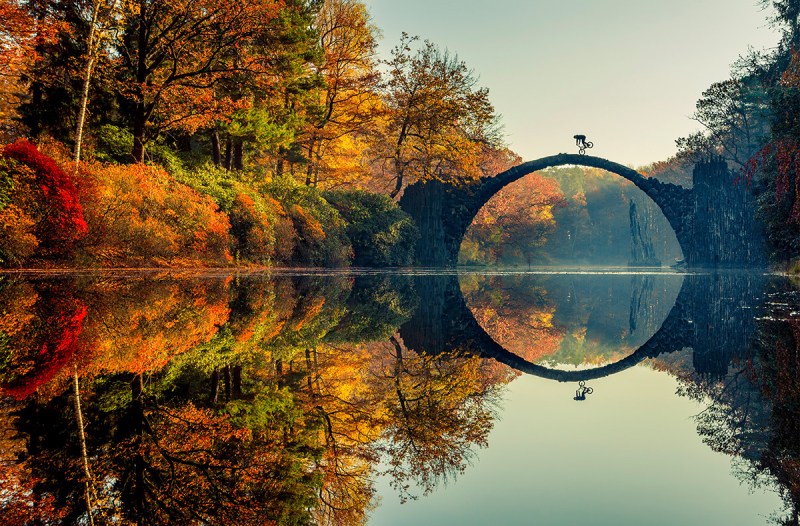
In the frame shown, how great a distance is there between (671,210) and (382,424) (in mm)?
36086

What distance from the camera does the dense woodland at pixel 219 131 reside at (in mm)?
14906

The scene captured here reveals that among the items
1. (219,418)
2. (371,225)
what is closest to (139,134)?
(371,225)

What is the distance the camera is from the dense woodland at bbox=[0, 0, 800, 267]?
14.9 m

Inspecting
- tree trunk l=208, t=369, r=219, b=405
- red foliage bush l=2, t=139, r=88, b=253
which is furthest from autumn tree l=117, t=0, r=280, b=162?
tree trunk l=208, t=369, r=219, b=405

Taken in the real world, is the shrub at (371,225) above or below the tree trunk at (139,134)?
below

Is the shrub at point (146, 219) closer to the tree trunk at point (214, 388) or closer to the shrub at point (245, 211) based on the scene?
the shrub at point (245, 211)

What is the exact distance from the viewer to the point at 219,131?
2412cm

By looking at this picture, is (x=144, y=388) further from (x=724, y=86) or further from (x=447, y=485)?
(x=724, y=86)

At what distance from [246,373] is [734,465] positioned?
10.4 feet

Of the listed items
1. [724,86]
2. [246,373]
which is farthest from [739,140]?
[246,373]

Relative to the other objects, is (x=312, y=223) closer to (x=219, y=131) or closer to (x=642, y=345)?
(x=219, y=131)

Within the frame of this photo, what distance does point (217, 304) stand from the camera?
905 centimetres

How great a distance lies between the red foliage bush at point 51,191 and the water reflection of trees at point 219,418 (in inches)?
269

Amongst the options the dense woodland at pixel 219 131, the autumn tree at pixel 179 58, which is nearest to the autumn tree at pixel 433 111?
the dense woodland at pixel 219 131
